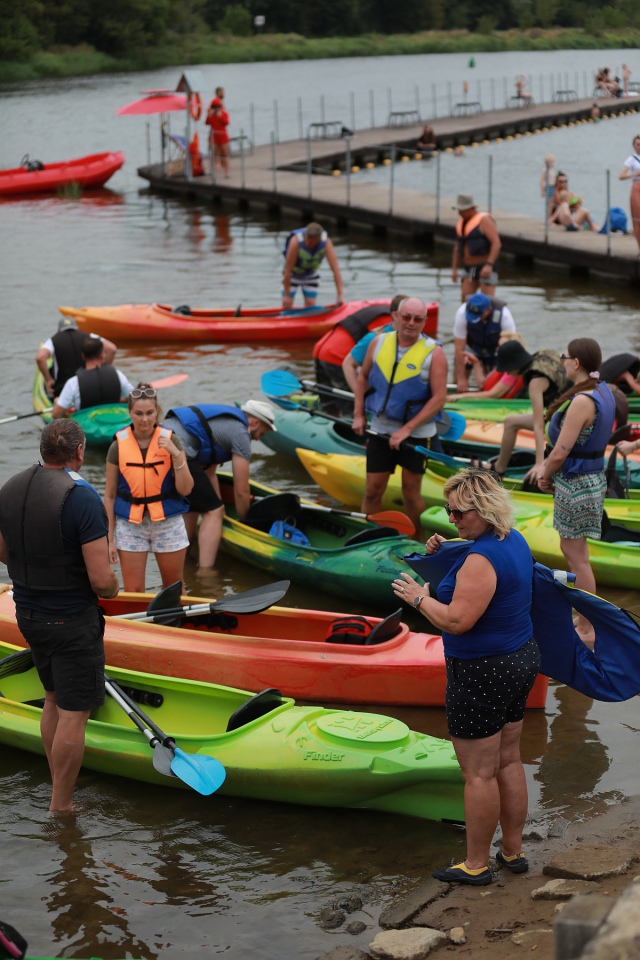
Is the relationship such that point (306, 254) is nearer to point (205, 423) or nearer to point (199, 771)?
point (205, 423)

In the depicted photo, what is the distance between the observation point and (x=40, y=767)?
203 inches

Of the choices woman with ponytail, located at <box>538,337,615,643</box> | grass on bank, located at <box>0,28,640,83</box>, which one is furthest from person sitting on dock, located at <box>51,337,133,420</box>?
grass on bank, located at <box>0,28,640,83</box>

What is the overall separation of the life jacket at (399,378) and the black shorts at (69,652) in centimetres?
285

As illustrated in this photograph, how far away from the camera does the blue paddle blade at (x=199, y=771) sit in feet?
14.3

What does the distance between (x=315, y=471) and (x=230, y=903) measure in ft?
14.6

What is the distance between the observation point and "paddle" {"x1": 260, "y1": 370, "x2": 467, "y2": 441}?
799 cm

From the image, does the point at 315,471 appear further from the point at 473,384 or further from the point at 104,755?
the point at 104,755

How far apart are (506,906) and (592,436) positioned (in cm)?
240

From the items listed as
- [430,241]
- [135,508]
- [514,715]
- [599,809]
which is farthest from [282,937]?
[430,241]

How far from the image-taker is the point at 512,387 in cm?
878

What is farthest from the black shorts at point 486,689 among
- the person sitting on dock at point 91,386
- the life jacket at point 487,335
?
the life jacket at point 487,335

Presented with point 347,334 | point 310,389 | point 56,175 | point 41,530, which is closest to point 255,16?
point 56,175

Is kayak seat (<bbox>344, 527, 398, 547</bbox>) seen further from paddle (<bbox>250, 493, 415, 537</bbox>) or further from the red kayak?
the red kayak

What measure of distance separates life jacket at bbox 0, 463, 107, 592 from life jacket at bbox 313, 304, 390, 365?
504 cm
